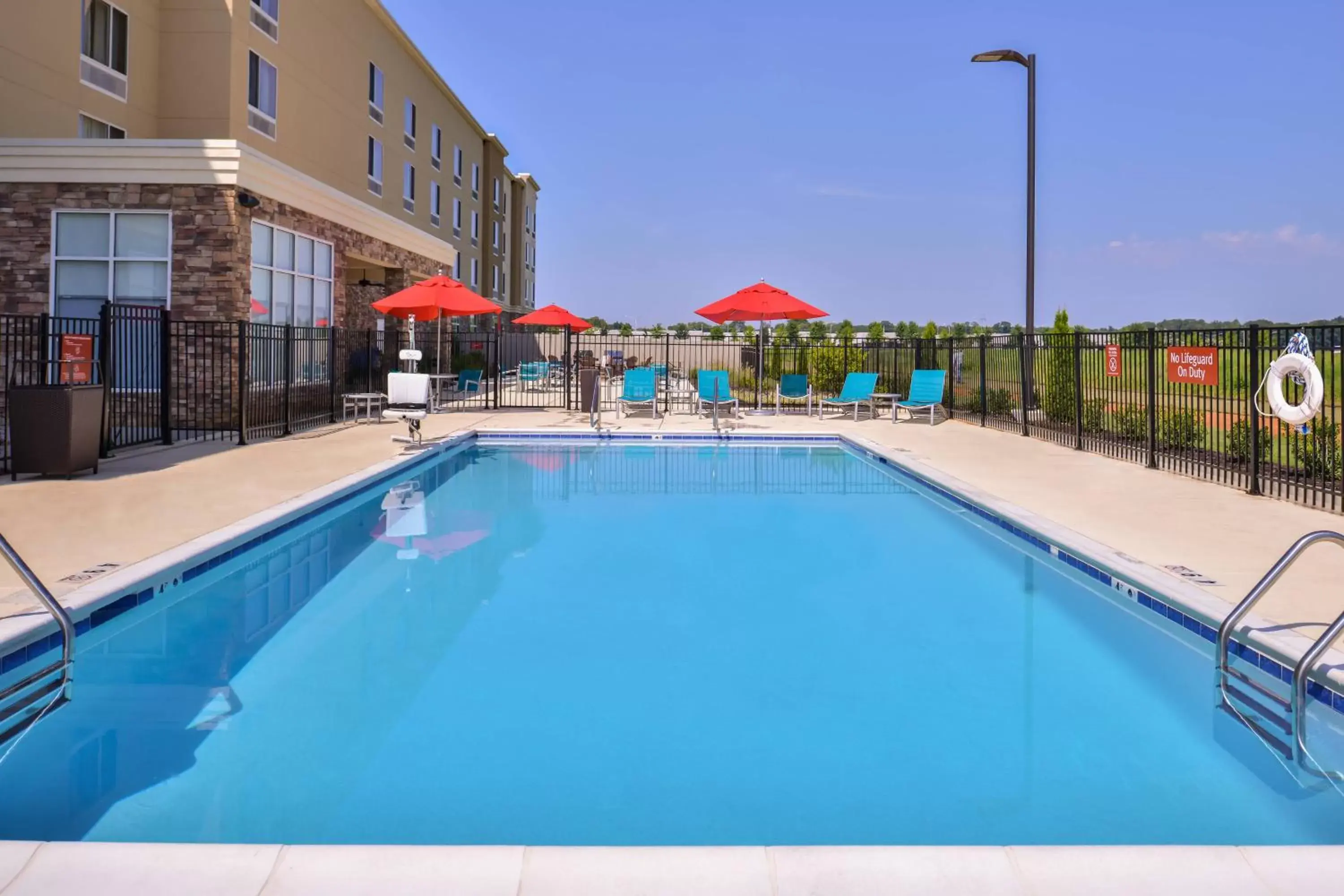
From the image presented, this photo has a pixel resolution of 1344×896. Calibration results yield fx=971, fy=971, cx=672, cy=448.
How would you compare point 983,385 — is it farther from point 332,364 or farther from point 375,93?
point 375,93

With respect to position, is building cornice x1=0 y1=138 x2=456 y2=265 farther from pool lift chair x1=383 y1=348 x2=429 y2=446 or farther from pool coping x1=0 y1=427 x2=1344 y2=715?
pool coping x1=0 y1=427 x2=1344 y2=715

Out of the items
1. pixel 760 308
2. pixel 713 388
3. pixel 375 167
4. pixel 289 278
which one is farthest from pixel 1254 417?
pixel 375 167

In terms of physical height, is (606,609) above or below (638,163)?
below

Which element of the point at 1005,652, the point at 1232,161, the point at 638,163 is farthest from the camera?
the point at 638,163

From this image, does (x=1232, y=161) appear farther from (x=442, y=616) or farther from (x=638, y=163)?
(x=442, y=616)

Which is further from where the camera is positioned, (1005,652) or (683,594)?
(683,594)

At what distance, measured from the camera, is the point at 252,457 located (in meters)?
11.0

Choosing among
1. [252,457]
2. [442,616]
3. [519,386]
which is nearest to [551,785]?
[442,616]

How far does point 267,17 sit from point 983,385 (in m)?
15.0

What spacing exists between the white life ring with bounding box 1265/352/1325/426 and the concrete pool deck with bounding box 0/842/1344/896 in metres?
5.41

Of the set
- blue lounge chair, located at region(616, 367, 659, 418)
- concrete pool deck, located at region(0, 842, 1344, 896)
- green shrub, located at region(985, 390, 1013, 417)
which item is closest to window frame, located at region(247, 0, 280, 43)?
blue lounge chair, located at region(616, 367, 659, 418)

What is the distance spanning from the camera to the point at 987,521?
27.3 feet

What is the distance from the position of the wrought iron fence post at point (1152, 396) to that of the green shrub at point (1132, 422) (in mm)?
1001

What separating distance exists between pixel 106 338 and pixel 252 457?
191 centimetres
